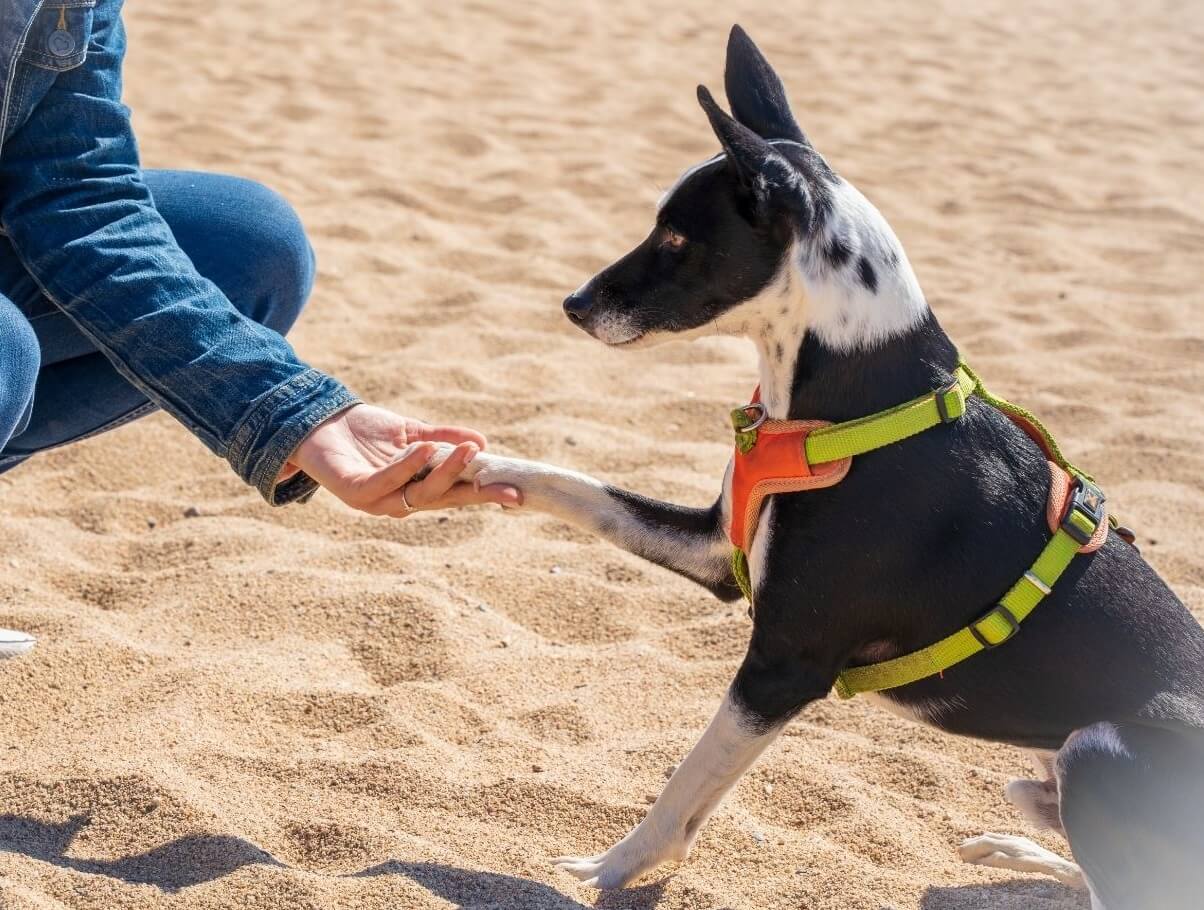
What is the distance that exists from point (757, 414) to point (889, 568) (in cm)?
38

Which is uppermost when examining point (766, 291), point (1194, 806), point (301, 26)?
point (766, 291)

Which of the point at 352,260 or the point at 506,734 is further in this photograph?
the point at 352,260

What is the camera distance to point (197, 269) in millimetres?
3260

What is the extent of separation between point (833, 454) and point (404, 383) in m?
2.42

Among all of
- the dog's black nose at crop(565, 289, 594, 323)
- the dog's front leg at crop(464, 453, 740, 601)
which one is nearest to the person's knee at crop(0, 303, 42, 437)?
the dog's front leg at crop(464, 453, 740, 601)

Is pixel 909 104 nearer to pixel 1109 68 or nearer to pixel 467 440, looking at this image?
pixel 1109 68

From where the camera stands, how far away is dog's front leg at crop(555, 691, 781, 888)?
2.62 m

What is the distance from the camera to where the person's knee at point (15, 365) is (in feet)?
9.05

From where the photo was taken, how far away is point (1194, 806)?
240 centimetres

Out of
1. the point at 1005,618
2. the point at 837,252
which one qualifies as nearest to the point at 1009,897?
the point at 1005,618

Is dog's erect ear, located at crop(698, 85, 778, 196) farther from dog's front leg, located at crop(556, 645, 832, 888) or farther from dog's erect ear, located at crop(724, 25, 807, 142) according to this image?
dog's front leg, located at crop(556, 645, 832, 888)

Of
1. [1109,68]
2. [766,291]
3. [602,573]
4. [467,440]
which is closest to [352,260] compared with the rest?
[602,573]

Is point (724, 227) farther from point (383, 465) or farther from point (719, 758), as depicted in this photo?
point (719, 758)

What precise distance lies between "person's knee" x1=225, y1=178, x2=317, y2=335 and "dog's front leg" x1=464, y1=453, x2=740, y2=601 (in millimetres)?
760
